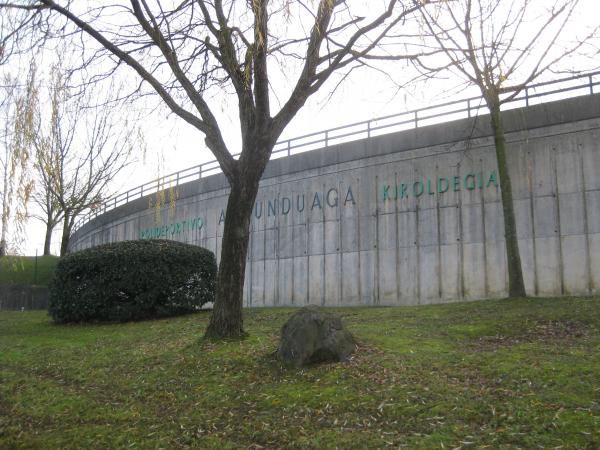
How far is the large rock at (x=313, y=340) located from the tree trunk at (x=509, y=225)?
519 cm

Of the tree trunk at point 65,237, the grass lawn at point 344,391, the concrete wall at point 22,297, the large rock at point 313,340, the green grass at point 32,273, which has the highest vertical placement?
the tree trunk at point 65,237

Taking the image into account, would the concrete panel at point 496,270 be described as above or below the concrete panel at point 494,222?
below

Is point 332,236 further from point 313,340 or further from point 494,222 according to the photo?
point 313,340

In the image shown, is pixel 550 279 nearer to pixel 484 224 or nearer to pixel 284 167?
pixel 484 224

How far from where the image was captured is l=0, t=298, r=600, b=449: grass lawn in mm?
5414

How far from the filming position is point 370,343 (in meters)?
8.32

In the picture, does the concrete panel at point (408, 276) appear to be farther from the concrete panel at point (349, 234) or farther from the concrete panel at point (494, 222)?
the concrete panel at point (494, 222)

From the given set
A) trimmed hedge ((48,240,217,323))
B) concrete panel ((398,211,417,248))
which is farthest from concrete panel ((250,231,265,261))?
concrete panel ((398,211,417,248))

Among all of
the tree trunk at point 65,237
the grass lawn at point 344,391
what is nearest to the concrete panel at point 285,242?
the grass lawn at point 344,391

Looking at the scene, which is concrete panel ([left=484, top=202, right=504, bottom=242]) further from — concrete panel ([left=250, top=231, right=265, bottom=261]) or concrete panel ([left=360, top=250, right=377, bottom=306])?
concrete panel ([left=250, top=231, right=265, bottom=261])

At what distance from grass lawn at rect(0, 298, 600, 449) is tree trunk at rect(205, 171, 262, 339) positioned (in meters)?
0.39

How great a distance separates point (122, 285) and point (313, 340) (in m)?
7.50

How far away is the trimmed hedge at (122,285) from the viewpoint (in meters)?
13.7

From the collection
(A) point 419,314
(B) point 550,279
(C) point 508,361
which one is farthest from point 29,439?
(B) point 550,279
